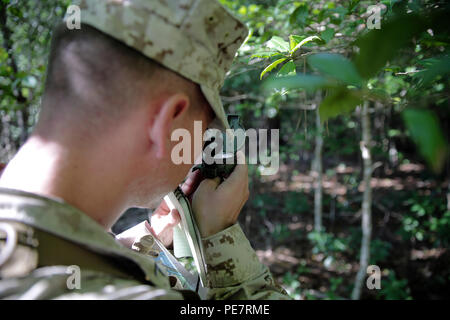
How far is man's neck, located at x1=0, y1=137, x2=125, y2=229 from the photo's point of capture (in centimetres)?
90

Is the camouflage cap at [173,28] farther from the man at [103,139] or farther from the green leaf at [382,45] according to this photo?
the green leaf at [382,45]

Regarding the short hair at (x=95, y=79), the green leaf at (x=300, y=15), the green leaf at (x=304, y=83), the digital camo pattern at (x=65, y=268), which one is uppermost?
the green leaf at (x=300, y=15)

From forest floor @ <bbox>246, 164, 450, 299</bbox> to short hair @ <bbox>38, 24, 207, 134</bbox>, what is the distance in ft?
10.4

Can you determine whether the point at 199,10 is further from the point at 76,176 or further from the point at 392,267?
the point at 392,267

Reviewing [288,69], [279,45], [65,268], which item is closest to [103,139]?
[65,268]

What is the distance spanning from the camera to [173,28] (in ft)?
3.16

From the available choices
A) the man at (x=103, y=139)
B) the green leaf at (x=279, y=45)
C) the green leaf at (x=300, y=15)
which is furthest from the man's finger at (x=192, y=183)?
the green leaf at (x=300, y=15)

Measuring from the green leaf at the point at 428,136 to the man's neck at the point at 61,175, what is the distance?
793 mm

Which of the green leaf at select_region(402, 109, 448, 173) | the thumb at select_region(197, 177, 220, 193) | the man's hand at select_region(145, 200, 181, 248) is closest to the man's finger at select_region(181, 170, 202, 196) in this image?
the thumb at select_region(197, 177, 220, 193)

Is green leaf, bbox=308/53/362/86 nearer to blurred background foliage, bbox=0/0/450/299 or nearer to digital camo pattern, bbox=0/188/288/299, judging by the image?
blurred background foliage, bbox=0/0/450/299

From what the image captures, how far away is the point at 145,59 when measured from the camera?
3.17 ft

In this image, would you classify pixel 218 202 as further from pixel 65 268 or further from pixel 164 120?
pixel 65 268

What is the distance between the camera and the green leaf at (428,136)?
407 millimetres

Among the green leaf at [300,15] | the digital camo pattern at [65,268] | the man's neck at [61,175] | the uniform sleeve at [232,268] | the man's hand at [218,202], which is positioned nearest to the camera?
the digital camo pattern at [65,268]
